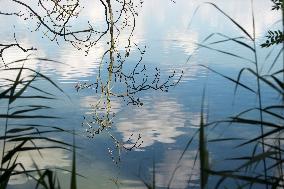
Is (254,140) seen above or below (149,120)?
above

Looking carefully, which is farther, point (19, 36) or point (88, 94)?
point (19, 36)

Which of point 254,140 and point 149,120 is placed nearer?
point 254,140

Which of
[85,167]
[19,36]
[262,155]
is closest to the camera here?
[262,155]

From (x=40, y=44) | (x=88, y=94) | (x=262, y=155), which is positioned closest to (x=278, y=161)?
(x=262, y=155)

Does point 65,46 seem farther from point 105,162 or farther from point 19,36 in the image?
point 105,162

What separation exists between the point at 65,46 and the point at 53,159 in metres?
25.2

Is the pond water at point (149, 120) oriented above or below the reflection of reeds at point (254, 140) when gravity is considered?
below

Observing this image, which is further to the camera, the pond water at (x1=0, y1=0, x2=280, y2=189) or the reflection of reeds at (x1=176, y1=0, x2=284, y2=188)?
the pond water at (x1=0, y1=0, x2=280, y2=189)

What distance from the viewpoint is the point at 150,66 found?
29047 millimetres

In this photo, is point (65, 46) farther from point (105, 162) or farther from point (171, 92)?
point (105, 162)

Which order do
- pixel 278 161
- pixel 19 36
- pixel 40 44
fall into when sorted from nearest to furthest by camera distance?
pixel 278 161, pixel 40 44, pixel 19 36

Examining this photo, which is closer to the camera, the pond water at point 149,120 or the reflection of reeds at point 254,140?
the reflection of reeds at point 254,140

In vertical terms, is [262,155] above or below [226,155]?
above

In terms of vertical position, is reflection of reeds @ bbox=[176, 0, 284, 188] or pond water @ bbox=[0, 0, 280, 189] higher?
reflection of reeds @ bbox=[176, 0, 284, 188]
